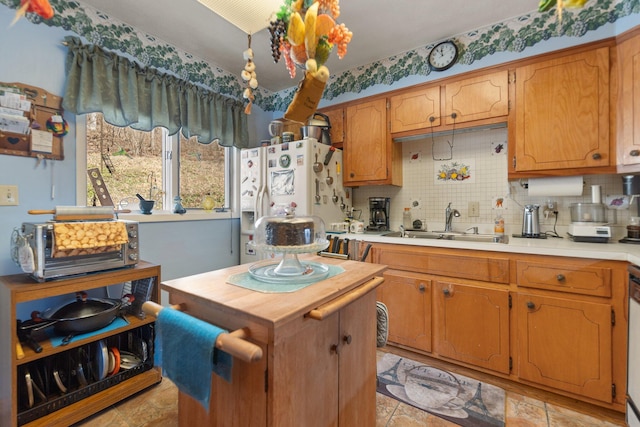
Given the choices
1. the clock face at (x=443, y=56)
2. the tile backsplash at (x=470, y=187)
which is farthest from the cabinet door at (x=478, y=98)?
the tile backsplash at (x=470, y=187)

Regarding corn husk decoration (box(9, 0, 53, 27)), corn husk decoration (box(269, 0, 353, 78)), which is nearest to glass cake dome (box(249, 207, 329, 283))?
corn husk decoration (box(269, 0, 353, 78))

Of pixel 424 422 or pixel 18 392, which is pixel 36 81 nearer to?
pixel 18 392

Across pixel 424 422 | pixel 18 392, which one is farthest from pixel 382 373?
pixel 18 392

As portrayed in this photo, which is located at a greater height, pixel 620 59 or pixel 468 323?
pixel 620 59

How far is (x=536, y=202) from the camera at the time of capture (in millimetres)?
2318

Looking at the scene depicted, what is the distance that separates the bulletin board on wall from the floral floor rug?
2.65m

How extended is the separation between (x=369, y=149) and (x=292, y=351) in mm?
2240

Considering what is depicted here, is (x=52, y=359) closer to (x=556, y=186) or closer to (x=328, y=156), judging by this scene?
(x=328, y=156)

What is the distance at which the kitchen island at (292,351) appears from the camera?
838 mm

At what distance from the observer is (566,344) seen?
5.68 feet

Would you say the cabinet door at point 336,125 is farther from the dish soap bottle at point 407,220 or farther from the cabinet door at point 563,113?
the cabinet door at point 563,113

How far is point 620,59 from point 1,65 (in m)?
3.74

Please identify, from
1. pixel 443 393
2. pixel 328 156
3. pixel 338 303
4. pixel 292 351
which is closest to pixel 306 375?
pixel 292 351

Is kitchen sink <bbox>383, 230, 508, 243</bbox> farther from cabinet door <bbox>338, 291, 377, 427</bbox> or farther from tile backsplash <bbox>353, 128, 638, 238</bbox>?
cabinet door <bbox>338, 291, 377, 427</bbox>
